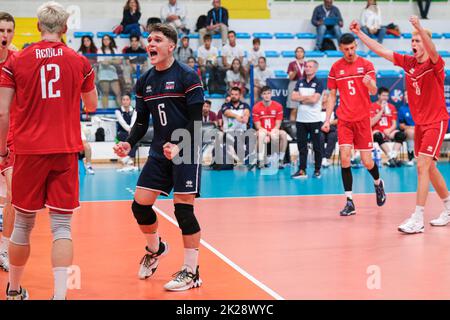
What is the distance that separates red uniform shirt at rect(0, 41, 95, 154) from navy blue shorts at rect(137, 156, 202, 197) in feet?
3.62

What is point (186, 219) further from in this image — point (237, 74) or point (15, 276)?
point (237, 74)

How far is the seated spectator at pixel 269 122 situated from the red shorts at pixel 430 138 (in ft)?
22.6

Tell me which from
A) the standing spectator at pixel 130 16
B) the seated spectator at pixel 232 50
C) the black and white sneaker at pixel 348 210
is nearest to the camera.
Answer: the black and white sneaker at pixel 348 210

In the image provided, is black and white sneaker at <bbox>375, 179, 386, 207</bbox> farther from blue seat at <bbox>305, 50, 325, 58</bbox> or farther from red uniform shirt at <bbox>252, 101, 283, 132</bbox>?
blue seat at <bbox>305, 50, 325, 58</bbox>

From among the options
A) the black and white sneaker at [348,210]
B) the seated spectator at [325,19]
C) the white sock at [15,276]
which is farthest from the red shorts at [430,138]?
the seated spectator at [325,19]

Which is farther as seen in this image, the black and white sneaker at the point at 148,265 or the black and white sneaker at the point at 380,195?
the black and white sneaker at the point at 380,195

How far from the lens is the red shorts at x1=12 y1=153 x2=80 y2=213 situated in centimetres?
470

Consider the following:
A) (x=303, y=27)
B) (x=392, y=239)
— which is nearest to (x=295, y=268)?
(x=392, y=239)

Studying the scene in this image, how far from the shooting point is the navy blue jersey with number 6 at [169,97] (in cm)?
559

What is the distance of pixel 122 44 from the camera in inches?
745

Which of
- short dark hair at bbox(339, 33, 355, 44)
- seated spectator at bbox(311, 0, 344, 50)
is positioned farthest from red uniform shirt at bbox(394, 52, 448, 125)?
seated spectator at bbox(311, 0, 344, 50)

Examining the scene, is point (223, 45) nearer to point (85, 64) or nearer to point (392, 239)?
point (392, 239)

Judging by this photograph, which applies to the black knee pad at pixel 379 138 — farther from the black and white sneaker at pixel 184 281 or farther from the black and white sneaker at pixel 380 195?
the black and white sneaker at pixel 184 281
